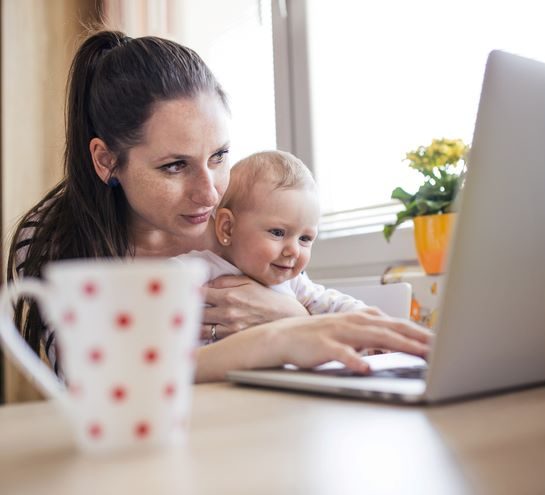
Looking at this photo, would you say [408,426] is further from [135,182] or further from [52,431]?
[135,182]

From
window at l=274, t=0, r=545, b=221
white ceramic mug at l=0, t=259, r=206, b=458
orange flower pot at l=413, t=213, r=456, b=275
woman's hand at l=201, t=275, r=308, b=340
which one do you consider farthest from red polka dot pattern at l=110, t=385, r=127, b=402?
window at l=274, t=0, r=545, b=221

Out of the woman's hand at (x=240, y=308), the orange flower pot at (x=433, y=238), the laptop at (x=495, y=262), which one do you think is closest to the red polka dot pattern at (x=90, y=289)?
the laptop at (x=495, y=262)

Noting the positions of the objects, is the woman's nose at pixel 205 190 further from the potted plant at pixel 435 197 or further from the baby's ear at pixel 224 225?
the potted plant at pixel 435 197

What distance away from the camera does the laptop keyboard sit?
0.62m

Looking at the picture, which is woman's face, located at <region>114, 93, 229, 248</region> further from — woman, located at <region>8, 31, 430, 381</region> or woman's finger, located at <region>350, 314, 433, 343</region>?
woman's finger, located at <region>350, 314, 433, 343</region>

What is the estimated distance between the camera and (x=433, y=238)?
1.68 m

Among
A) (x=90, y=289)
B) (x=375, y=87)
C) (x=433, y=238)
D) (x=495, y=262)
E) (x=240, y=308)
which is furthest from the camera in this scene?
(x=375, y=87)

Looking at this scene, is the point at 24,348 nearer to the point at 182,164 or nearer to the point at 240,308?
the point at 240,308

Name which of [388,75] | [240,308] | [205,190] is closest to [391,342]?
[240,308]

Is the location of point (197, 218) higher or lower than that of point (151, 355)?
lower

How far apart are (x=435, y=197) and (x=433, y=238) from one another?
0.11m

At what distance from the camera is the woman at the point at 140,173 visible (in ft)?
4.28

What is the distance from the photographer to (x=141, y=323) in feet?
1.16

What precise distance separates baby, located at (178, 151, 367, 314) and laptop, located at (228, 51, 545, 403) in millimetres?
764
